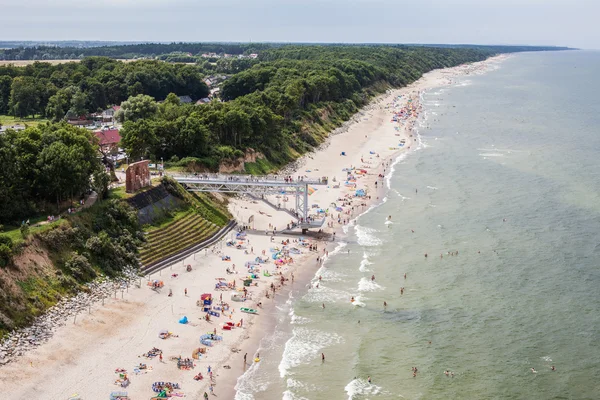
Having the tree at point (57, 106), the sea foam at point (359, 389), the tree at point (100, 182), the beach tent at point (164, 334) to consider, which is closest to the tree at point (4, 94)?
the tree at point (57, 106)

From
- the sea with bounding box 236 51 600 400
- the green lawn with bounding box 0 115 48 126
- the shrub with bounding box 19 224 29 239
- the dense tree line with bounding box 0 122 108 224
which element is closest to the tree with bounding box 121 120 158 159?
the dense tree line with bounding box 0 122 108 224

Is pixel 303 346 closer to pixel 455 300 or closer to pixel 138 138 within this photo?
pixel 455 300

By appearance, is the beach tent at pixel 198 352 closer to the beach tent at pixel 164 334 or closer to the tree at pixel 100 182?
the beach tent at pixel 164 334

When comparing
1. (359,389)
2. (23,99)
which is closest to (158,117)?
(23,99)

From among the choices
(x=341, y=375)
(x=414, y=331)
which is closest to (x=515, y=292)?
(x=414, y=331)

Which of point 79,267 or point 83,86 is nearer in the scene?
point 79,267

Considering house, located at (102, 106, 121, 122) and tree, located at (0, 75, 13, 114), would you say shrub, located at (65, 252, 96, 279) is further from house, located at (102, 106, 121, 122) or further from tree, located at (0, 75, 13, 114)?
tree, located at (0, 75, 13, 114)
